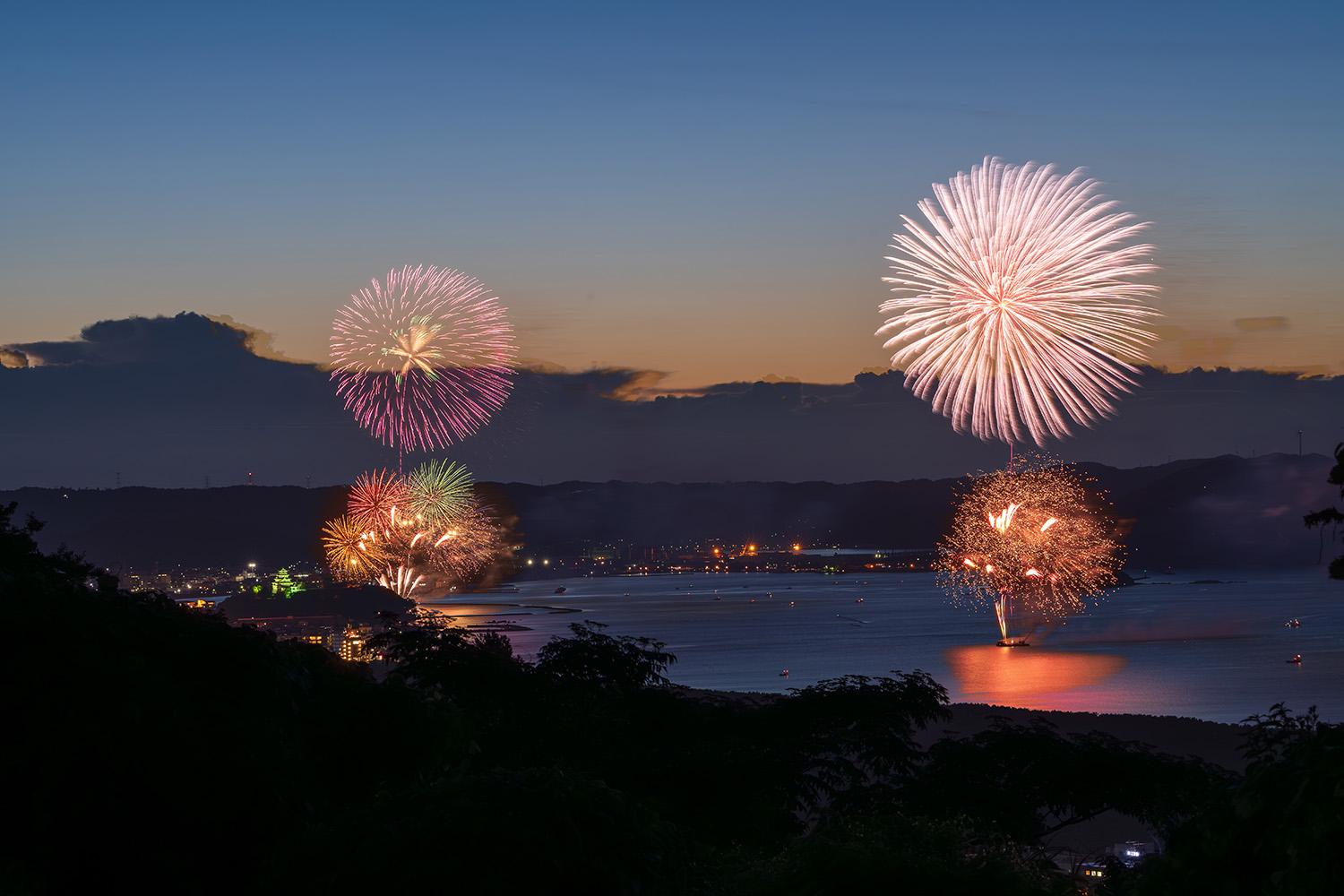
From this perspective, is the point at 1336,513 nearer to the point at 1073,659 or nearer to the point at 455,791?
the point at 455,791

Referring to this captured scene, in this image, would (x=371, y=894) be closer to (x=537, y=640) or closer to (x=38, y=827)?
(x=38, y=827)

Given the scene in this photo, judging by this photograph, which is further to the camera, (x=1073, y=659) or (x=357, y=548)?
(x=1073, y=659)

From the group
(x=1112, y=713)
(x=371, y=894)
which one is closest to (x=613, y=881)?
(x=371, y=894)

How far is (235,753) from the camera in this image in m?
18.8

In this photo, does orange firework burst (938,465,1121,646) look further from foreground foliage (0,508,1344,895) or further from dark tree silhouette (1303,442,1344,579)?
dark tree silhouette (1303,442,1344,579)

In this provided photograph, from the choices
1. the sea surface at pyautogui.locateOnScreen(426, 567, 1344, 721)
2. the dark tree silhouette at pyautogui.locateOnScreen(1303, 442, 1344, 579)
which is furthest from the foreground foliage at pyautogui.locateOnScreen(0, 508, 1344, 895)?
the sea surface at pyautogui.locateOnScreen(426, 567, 1344, 721)

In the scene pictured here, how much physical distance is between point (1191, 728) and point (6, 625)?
78.2 meters

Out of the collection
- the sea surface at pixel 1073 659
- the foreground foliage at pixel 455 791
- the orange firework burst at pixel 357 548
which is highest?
the orange firework burst at pixel 357 548

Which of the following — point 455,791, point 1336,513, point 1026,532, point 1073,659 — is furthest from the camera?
point 1073,659

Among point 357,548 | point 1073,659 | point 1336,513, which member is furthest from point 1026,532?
point 1336,513

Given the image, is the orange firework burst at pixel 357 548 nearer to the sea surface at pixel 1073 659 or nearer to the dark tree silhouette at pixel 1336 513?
the sea surface at pixel 1073 659

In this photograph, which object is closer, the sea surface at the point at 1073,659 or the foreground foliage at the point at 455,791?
the foreground foliage at the point at 455,791

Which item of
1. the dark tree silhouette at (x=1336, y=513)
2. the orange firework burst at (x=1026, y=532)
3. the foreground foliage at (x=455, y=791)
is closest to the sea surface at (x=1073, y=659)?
the orange firework burst at (x=1026, y=532)

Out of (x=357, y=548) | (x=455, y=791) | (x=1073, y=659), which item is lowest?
(x=1073, y=659)
